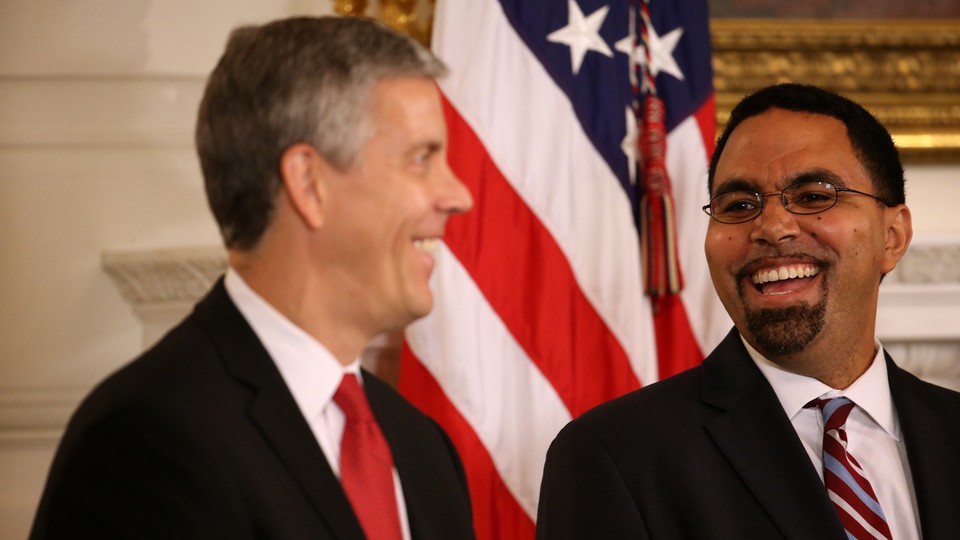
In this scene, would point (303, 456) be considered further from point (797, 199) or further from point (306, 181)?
point (797, 199)

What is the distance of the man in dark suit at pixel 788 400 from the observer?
197 cm

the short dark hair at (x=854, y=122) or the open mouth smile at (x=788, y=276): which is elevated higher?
the short dark hair at (x=854, y=122)

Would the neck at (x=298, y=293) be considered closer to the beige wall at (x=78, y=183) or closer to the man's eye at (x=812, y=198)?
the man's eye at (x=812, y=198)

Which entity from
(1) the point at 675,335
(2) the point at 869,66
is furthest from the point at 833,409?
(2) the point at 869,66

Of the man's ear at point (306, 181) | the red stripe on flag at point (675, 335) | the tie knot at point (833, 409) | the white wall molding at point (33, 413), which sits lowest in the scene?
the white wall molding at point (33, 413)

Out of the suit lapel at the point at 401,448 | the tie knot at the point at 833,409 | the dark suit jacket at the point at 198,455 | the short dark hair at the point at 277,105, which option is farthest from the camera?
the tie knot at the point at 833,409

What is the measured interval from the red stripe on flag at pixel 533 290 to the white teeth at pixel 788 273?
81 cm

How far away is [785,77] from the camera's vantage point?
335 cm

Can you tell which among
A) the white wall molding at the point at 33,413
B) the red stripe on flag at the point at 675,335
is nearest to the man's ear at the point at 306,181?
the red stripe on flag at the point at 675,335

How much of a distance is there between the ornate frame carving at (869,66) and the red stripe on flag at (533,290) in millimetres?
803

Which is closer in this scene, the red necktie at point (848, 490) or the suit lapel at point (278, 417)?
the suit lapel at point (278, 417)

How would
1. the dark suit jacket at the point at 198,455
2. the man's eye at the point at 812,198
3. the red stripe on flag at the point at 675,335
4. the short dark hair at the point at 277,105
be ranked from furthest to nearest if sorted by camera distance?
the red stripe on flag at the point at 675,335 → the man's eye at the point at 812,198 → the short dark hair at the point at 277,105 → the dark suit jacket at the point at 198,455

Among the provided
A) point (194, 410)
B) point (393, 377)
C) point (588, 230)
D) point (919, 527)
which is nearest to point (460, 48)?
point (588, 230)

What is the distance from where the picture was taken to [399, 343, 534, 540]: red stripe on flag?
2.84 meters
